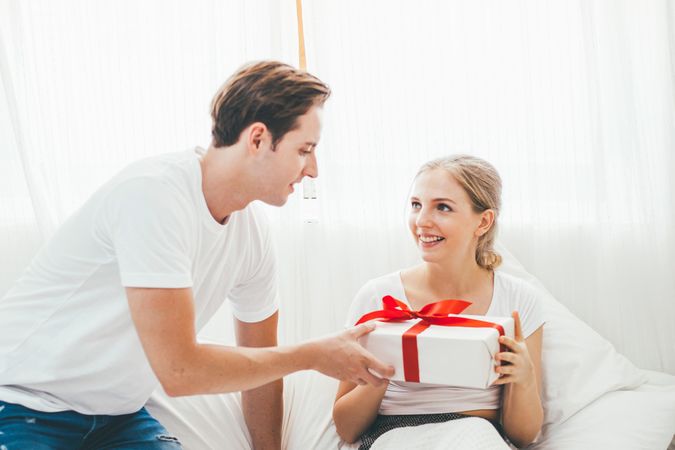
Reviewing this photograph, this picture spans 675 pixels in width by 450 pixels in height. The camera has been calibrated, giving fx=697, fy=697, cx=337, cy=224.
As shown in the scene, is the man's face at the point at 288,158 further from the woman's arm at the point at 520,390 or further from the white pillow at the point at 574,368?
the white pillow at the point at 574,368

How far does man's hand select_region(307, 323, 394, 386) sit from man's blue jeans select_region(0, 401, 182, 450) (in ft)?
1.33

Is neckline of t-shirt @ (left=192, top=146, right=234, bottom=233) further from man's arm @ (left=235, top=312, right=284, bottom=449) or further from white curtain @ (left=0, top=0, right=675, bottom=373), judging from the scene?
white curtain @ (left=0, top=0, right=675, bottom=373)

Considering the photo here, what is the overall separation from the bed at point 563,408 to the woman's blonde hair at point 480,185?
0.94 feet

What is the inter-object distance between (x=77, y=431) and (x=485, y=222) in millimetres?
1044

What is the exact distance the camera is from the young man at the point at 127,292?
1.25m

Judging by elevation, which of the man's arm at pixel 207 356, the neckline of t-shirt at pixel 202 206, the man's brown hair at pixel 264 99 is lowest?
the man's arm at pixel 207 356

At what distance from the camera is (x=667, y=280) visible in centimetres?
209

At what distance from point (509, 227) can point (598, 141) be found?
365 millimetres

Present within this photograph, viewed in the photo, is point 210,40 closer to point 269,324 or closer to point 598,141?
point 269,324

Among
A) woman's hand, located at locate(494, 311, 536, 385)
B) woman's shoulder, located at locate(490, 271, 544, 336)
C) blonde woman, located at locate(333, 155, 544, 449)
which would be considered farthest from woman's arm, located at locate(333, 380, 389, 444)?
woman's shoulder, located at locate(490, 271, 544, 336)

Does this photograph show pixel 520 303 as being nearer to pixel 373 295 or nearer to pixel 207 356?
pixel 373 295

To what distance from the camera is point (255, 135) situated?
132 centimetres

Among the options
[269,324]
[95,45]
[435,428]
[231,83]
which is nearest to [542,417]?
[435,428]

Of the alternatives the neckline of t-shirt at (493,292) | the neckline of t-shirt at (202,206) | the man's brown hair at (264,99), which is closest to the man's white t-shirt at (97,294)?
the neckline of t-shirt at (202,206)
